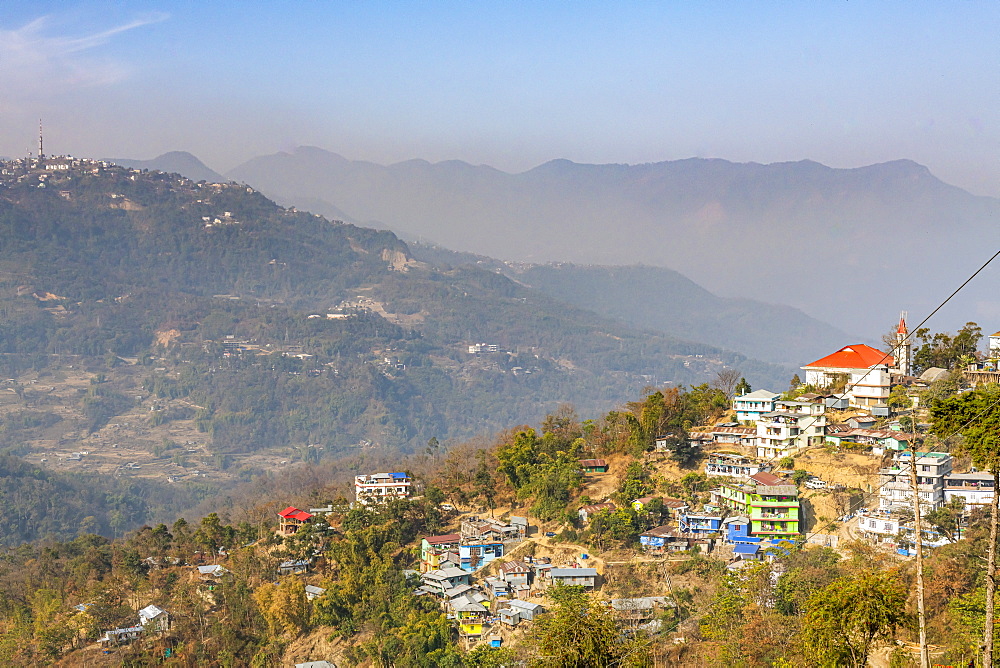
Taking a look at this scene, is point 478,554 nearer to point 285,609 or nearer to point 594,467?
point 285,609

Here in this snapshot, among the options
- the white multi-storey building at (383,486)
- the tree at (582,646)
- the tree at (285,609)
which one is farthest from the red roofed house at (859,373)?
the tree at (285,609)

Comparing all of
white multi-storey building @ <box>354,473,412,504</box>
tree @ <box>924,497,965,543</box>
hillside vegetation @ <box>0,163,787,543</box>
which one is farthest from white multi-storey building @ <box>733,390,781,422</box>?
hillside vegetation @ <box>0,163,787,543</box>

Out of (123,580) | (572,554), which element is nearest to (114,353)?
(123,580)

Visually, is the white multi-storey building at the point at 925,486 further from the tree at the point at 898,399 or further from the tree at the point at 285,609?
the tree at the point at 285,609

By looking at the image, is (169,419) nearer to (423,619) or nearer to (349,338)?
(349,338)

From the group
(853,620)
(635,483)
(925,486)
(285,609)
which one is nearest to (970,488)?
(925,486)
